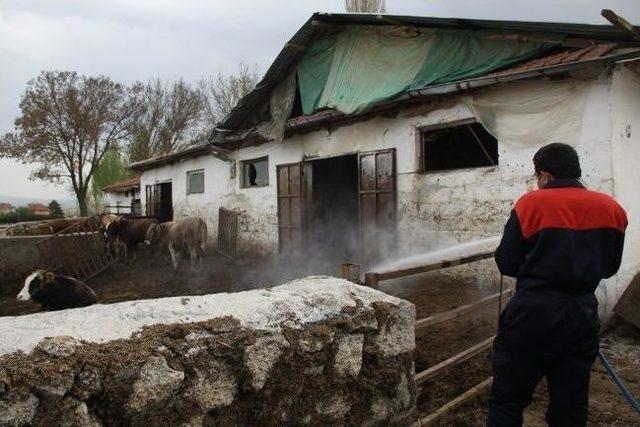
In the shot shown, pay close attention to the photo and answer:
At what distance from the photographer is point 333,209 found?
425 inches

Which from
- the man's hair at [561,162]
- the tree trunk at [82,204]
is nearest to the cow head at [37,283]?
the man's hair at [561,162]

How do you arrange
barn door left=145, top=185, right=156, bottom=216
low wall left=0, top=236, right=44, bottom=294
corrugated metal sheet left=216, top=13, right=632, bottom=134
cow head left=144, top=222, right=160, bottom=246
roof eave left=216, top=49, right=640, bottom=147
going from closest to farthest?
roof eave left=216, top=49, right=640, bottom=147
corrugated metal sheet left=216, top=13, right=632, bottom=134
low wall left=0, top=236, right=44, bottom=294
cow head left=144, top=222, right=160, bottom=246
barn door left=145, top=185, right=156, bottom=216

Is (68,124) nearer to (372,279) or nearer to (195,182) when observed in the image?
(195,182)

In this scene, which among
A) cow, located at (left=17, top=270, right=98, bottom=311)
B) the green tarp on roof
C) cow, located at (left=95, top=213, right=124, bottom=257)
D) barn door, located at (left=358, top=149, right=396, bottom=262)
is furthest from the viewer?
cow, located at (left=95, top=213, right=124, bottom=257)

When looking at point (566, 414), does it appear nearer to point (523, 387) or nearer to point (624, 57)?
point (523, 387)

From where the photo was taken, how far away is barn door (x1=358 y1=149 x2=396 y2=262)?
7812 mm

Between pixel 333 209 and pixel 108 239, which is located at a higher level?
pixel 333 209

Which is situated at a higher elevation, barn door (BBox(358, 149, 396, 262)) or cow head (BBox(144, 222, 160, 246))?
barn door (BBox(358, 149, 396, 262))

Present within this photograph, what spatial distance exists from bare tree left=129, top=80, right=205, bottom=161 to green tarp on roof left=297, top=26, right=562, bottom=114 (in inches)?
967

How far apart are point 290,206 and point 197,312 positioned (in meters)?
8.38

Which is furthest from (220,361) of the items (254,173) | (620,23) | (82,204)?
(82,204)

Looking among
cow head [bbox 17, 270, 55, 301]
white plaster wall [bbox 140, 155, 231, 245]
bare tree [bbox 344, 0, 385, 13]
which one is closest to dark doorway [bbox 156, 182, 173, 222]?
white plaster wall [bbox 140, 155, 231, 245]

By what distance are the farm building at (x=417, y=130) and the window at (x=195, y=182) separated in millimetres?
1847

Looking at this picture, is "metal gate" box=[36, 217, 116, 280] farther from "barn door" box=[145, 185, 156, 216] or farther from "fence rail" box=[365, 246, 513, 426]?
"fence rail" box=[365, 246, 513, 426]
